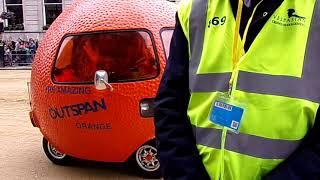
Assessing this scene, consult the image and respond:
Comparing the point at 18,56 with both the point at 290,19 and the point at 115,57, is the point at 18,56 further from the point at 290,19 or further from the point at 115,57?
the point at 290,19

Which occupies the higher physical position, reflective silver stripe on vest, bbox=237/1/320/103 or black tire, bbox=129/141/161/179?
reflective silver stripe on vest, bbox=237/1/320/103

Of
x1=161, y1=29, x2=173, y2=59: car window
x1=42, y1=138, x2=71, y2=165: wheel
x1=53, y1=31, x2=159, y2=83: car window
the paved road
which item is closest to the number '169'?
x1=53, y1=31, x2=159, y2=83: car window

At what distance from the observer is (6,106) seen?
10539 millimetres

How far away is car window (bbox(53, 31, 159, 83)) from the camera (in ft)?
16.7

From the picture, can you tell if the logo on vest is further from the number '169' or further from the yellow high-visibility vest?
the number '169'

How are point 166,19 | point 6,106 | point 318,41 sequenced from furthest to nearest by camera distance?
point 6,106 → point 166,19 → point 318,41

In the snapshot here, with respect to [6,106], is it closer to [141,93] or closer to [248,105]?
[141,93]

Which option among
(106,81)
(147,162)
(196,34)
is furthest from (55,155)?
(196,34)

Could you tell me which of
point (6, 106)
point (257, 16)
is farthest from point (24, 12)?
point (257, 16)

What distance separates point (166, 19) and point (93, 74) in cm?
105

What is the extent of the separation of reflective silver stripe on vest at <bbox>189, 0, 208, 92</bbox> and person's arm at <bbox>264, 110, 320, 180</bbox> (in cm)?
44

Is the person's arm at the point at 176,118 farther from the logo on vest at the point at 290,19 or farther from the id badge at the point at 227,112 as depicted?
the logo on vest at the point at 290,19

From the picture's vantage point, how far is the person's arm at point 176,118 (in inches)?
73.0

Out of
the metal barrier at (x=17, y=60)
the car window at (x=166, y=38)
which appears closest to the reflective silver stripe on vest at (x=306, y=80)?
the car window at (x=166, y=38)
